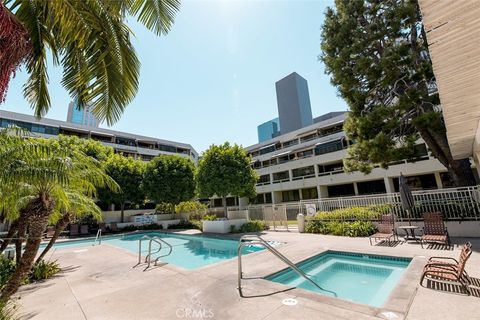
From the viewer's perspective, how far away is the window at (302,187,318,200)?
108 feet

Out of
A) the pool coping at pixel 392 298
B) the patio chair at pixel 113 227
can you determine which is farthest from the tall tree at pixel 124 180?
the pool coping at pixel 392 298

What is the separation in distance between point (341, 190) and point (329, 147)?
6.51 m

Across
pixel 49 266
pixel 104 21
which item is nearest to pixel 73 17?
pixel 104 21

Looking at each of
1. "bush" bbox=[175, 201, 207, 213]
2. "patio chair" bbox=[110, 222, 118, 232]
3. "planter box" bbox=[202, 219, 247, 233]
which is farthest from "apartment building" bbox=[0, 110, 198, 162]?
"planter box" bbox=[202, 219, 247, 233]

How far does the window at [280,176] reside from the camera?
119 feet

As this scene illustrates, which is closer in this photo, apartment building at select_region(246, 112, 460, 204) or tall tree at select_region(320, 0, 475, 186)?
tall tree at select_region(320, 0, 475, 186)

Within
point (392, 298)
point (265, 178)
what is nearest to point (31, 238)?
point (392, 298)

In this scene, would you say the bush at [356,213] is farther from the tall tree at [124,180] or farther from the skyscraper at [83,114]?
the tall tree at [124,180]

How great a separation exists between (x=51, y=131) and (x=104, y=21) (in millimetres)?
38599

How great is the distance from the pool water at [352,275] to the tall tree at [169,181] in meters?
16.8

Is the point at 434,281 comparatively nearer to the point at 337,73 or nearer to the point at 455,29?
the point at 455,29

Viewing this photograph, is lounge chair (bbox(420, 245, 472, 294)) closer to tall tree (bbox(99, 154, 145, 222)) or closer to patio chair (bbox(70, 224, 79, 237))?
tall tree (bbox(99, 154, 145, 222))

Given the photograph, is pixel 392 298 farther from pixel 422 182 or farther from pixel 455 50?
pixel 422 182

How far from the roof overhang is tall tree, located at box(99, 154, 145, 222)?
79.1ft
